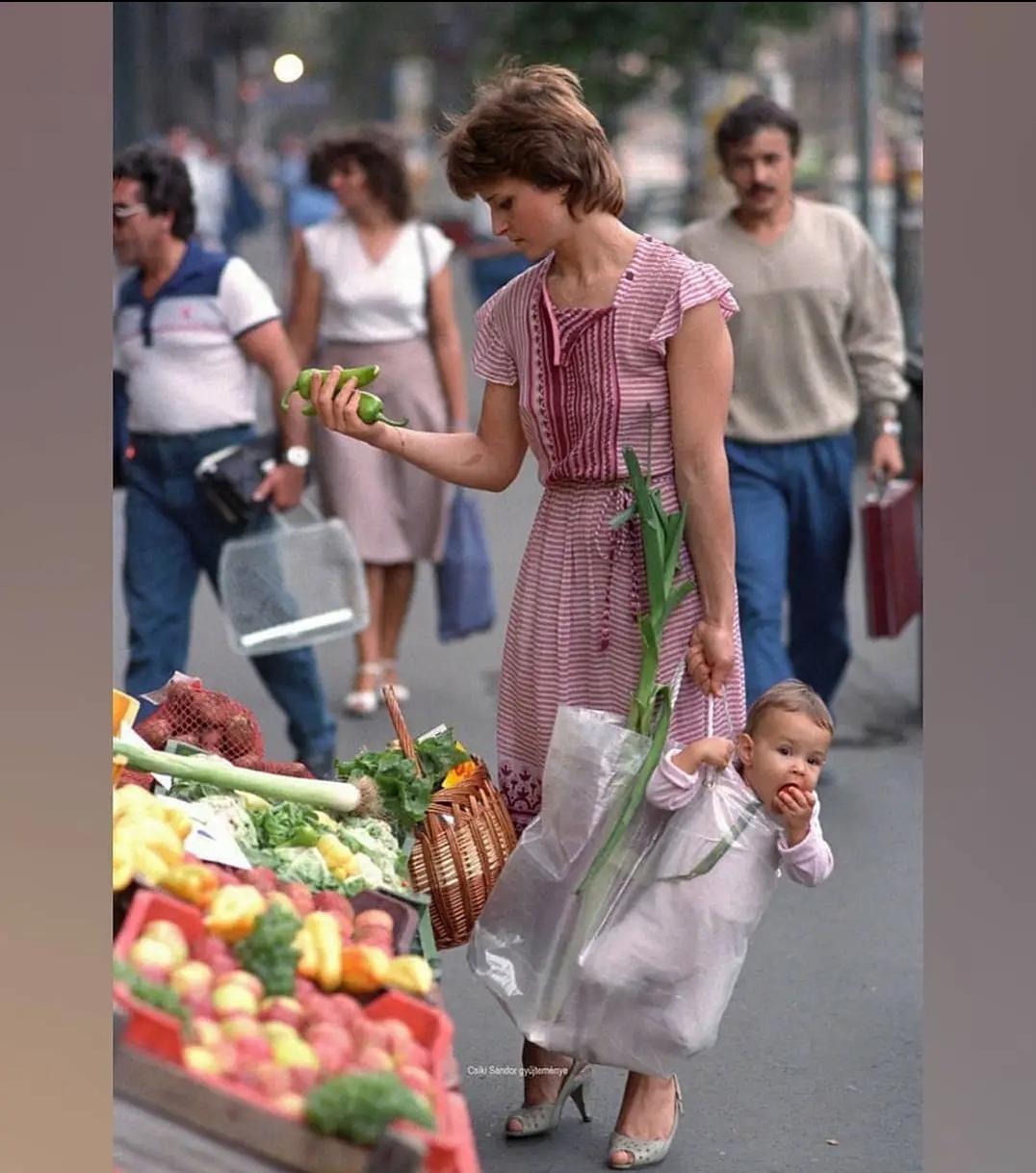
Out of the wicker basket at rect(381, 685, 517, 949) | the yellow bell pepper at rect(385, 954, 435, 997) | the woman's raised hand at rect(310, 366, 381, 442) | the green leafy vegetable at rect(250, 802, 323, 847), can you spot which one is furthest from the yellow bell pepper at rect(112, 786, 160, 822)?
the woman's raised hand at rect(310, 366, 381, 442)

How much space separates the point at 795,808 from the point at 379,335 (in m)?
4.02

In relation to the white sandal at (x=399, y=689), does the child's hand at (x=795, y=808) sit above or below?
above

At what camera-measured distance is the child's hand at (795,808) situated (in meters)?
3.40

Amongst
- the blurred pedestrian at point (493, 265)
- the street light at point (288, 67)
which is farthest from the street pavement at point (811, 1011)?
the blurred pedestrian at point (493, 265)

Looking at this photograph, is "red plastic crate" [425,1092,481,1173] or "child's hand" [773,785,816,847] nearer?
"red plastic crate" [425,1092,481,1173]

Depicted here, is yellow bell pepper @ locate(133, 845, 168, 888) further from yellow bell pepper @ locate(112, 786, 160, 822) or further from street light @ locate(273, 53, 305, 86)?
street light @ locate(273, 53, 305, 86)

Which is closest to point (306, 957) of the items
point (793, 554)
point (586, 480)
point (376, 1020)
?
point (376, 1020)

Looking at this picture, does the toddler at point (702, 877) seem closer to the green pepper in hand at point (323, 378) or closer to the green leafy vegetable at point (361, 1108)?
the green pepper in hand at point (323, 378)

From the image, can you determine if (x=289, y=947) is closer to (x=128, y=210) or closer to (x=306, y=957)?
(x=306, y=957)

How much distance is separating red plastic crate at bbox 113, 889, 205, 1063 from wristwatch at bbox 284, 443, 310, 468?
335 cm

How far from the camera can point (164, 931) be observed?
9.01 ft

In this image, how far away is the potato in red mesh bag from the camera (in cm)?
376

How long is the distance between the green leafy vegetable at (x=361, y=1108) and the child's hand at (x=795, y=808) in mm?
1057
